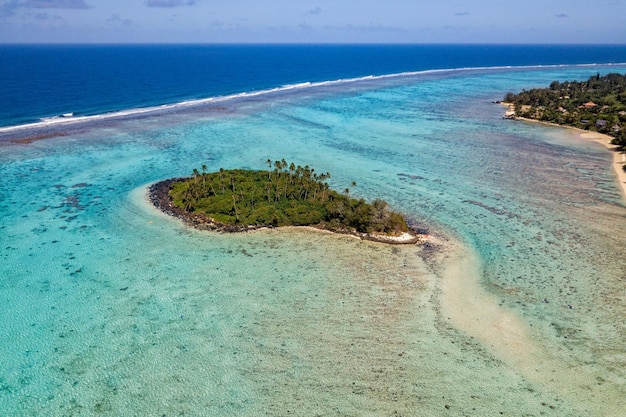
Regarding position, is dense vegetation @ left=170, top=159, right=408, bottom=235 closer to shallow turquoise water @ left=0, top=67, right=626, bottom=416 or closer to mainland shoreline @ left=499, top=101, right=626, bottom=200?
shallow turquoise water @ left=0, top=67, right=626, bottom=416

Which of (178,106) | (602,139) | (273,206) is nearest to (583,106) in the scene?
(602,139)

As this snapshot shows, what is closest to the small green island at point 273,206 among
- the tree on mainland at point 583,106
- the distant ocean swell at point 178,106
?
the distant ocean swell at point 178,106

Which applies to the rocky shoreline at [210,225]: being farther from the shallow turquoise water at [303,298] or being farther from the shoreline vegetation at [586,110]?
the shoreline vegetation at [586,110]

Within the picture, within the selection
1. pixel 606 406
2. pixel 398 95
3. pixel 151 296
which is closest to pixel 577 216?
pixel 606 406

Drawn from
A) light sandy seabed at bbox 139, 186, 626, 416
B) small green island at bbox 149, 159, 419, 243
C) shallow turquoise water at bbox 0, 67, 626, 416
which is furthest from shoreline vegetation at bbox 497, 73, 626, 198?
light sandy seabed at bbox 139, 186, 626, 416

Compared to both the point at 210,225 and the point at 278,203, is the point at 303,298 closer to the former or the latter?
the point at 210,225
